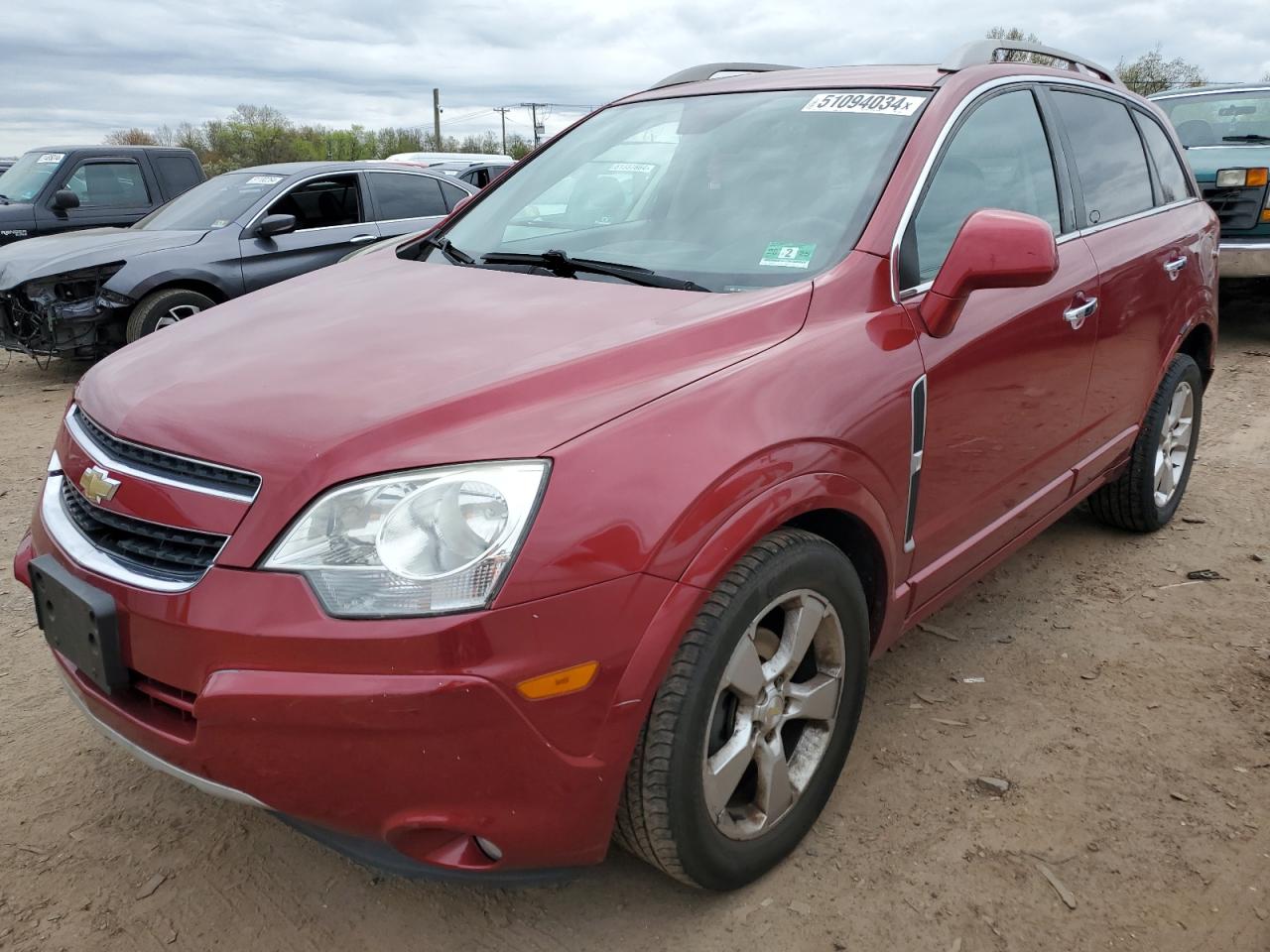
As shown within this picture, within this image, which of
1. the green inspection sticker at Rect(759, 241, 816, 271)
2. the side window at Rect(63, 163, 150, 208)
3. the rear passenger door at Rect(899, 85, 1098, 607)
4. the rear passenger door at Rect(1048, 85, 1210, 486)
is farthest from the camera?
the side window at Rect(63, 163, 150, 208)

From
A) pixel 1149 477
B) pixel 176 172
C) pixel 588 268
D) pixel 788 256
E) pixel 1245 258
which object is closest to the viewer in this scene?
pixel 788 256

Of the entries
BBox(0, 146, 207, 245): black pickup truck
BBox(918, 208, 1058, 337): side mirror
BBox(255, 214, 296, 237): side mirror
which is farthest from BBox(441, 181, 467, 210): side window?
BBox(918, 208, 1058, 337): side mirror

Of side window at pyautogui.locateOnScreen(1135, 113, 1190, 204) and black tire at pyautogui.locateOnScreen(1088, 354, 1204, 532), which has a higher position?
side window at pyautogui.locateOnScreen(1135, 113, 1190, 204)

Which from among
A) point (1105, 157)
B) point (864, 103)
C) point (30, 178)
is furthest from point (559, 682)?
point (30, 178)

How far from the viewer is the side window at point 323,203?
7969 mm

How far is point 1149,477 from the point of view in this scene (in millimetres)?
3912

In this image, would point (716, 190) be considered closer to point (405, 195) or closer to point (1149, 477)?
point (1149, 477)

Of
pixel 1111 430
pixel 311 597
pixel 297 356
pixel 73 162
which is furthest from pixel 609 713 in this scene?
pixel 73 162

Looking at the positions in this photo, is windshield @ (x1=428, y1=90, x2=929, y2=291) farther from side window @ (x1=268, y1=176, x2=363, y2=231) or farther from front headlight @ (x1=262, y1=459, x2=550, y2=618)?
side window @ (x1=268, y1=176, x2=363, y2=231)

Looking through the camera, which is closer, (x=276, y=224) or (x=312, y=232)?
(x=276, y=224)

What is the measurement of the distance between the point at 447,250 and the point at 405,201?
235 inches

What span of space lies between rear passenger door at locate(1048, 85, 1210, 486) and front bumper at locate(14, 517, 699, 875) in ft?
7.17

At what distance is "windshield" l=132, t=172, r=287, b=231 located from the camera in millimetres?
7777

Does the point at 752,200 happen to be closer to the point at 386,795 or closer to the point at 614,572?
the point at 614,572
